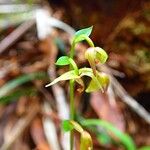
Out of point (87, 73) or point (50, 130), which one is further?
point (50, 130)

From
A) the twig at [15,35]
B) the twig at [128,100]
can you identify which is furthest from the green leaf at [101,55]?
the twig at [15,35]

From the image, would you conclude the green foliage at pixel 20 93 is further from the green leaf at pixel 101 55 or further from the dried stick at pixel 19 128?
the green leaf at pixel 101 55

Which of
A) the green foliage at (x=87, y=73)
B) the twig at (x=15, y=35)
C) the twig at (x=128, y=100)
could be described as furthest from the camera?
the twig at (x=15, y=35)

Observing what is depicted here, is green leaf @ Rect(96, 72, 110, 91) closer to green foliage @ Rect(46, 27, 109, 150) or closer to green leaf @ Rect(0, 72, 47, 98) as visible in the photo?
green foliage @ Rect(46, 27, 109, 150)

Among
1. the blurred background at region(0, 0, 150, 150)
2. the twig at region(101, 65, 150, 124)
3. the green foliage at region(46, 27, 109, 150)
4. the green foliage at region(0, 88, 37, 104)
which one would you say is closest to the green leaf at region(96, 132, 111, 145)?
the blurred background at region(0, 0, 150, 150)

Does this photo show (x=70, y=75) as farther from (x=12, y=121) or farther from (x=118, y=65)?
(x=118, y=65)

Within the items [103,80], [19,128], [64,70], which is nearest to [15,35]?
[64,70]

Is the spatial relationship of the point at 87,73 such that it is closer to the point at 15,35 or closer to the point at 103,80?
the point at 103,80
